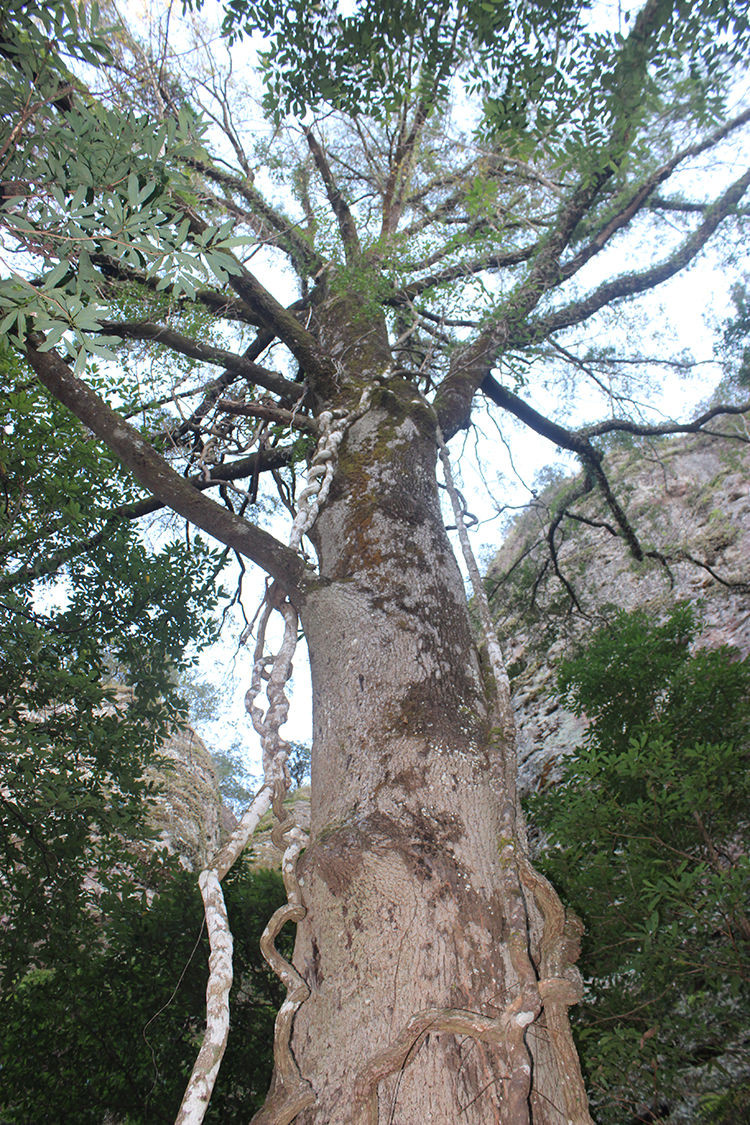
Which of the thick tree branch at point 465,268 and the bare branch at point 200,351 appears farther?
the thick tree branch at point 465,268

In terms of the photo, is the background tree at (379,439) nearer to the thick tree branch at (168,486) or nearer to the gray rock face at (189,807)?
the thick tree branch at (168,486)

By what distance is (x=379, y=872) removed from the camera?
4.71 ft

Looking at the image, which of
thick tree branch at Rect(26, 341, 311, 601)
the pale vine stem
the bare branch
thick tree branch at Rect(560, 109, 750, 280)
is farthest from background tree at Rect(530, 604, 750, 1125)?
thick tree branch at Rect(560, 109, 750, 280)

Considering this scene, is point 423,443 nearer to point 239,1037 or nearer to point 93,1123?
point 239,1037

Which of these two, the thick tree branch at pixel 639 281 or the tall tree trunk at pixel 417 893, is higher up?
the thick tree branch at pixel 639 281

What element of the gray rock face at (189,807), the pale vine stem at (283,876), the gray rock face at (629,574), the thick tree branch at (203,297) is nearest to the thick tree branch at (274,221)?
the thick tree branch at (203,297)

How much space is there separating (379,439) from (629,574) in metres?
6.61

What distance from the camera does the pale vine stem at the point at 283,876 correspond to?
1244mm

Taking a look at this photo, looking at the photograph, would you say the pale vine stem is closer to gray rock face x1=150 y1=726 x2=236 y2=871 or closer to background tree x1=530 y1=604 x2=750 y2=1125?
background tree x1=530 y1=604 x2=750 y2=1125

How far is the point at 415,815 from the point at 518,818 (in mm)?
335

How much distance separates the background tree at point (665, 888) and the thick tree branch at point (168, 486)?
1.90m

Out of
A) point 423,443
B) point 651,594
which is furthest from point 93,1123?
point 651,594

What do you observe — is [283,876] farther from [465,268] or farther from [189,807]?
[189,807]

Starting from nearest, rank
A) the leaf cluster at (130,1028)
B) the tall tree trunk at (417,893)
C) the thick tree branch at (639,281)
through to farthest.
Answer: the tall tree trunk at (417,893), the leaf cluster at (130,1028), the thick tree branch at (639,281)
